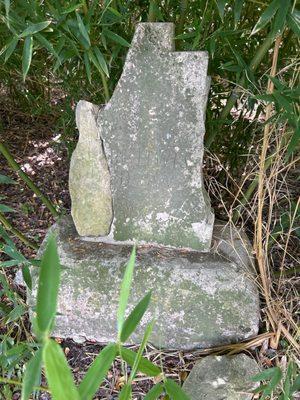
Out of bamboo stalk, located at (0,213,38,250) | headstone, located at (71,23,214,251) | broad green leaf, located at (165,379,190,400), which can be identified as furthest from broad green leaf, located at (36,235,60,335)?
bamboo stalk, located at (0,213,38,250)

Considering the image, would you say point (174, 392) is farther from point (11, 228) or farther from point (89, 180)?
point (11, 228)

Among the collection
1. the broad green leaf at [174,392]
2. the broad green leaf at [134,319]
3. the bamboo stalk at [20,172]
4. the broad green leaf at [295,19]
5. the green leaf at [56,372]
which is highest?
the broad green leaf at [295,19]

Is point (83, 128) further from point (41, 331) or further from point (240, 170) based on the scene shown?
point (41, 331)

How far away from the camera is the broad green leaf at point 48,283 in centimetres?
42

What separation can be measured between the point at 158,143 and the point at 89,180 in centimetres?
25

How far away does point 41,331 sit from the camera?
40 cm

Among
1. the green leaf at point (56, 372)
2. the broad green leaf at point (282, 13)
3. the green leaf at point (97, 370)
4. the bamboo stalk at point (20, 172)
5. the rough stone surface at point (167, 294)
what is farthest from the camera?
the bamboo stalk at point (20, 172)

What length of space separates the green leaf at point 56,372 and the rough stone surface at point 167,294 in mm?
979

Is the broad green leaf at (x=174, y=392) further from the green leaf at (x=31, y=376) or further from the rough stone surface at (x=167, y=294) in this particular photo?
the rough stone surface at (x=167, y=294)

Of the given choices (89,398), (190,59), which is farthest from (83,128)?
(89,398)

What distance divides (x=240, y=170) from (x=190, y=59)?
83cm

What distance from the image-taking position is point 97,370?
48 centimetres

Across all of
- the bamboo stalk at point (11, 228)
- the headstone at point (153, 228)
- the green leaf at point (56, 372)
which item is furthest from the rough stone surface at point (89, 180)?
the green leaf at point (56, 372)

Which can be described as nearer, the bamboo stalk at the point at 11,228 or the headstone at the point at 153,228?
the headstone at the point at 153,228
